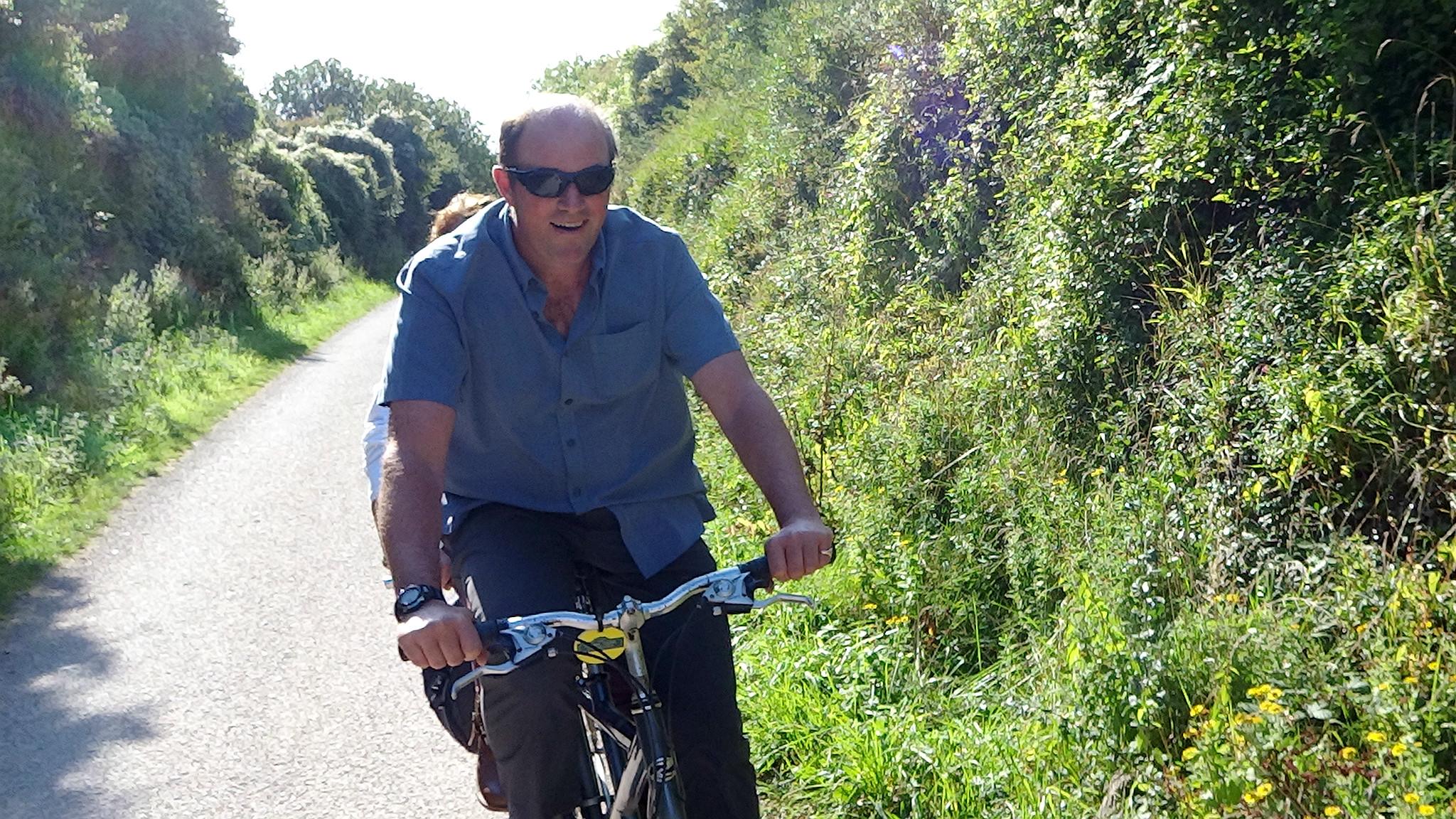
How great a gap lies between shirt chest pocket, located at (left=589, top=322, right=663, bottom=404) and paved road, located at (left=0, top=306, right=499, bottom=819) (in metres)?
2.20

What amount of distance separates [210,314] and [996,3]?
55.1 feet

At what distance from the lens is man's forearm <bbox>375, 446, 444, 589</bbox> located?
9.89 feet

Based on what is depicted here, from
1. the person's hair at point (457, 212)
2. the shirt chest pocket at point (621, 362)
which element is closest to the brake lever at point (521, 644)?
the shirt chest pocket at point (621, 362)

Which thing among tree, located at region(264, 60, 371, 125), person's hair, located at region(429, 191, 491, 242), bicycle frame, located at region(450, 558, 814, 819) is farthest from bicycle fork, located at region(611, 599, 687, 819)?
tree, located at region(264, 60, 371, 125)

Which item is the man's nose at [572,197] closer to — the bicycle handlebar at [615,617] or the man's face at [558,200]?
the man's face at [558,200]

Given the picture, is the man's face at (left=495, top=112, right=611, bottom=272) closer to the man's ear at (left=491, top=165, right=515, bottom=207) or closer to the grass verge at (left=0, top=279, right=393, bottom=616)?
the man's ear at (left=491, top=165, right=515, bottom=207)

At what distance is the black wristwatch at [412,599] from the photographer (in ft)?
9.07

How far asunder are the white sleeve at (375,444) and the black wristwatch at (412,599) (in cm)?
133

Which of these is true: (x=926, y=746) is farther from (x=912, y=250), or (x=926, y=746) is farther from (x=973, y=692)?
(x=912, y=250)

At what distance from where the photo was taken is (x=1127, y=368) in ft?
18.3

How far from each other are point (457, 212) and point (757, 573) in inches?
115

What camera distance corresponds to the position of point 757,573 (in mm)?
2934

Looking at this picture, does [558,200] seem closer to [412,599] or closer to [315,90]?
[412,599]

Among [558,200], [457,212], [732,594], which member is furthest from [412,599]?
[457,212]
